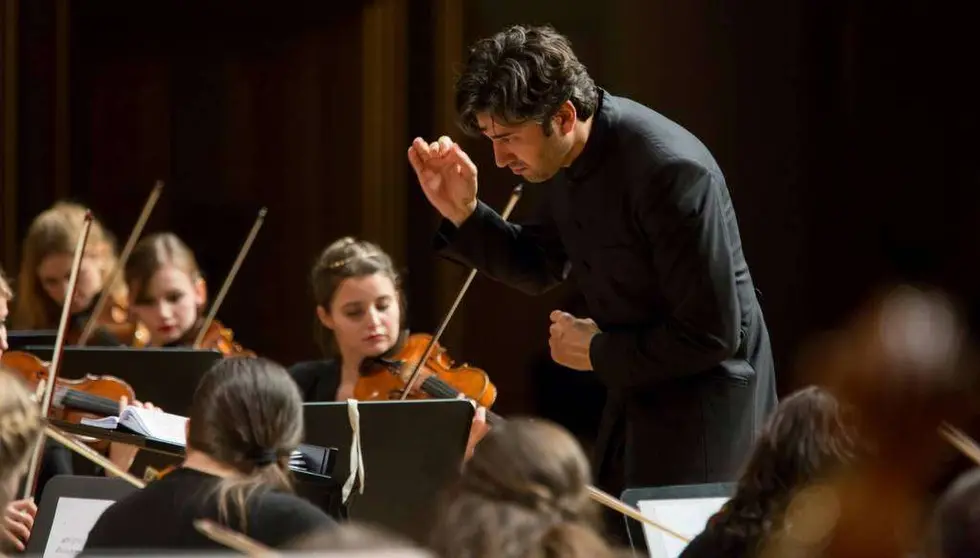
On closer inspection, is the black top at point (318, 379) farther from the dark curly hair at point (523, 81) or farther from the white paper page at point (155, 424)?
the dark curly hair at point (523, 81)

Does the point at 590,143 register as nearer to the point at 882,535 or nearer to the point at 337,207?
the point at 882,535

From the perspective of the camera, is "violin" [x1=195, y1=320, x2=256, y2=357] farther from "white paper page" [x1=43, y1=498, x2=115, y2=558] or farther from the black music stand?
"white paper page" [x1=43, y1=498, x2=115, y2=558]

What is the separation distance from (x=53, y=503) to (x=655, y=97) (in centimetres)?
238

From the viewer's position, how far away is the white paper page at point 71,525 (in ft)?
8.82

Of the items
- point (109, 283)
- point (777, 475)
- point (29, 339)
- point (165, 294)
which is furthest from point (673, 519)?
point (109, 283)

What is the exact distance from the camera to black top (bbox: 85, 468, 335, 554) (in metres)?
2.10

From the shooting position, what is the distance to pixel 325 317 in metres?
4.05

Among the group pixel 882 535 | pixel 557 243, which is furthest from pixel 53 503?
pixel 882 535

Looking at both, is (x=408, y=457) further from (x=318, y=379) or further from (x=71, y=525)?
(x=318, y=379)

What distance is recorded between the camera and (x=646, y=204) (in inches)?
104

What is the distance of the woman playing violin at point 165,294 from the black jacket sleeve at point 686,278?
208cm

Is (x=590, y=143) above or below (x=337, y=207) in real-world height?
above

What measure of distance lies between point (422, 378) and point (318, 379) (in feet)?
1.29

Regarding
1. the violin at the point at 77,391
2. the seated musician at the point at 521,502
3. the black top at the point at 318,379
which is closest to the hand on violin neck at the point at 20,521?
the violin at the point at 77,391
